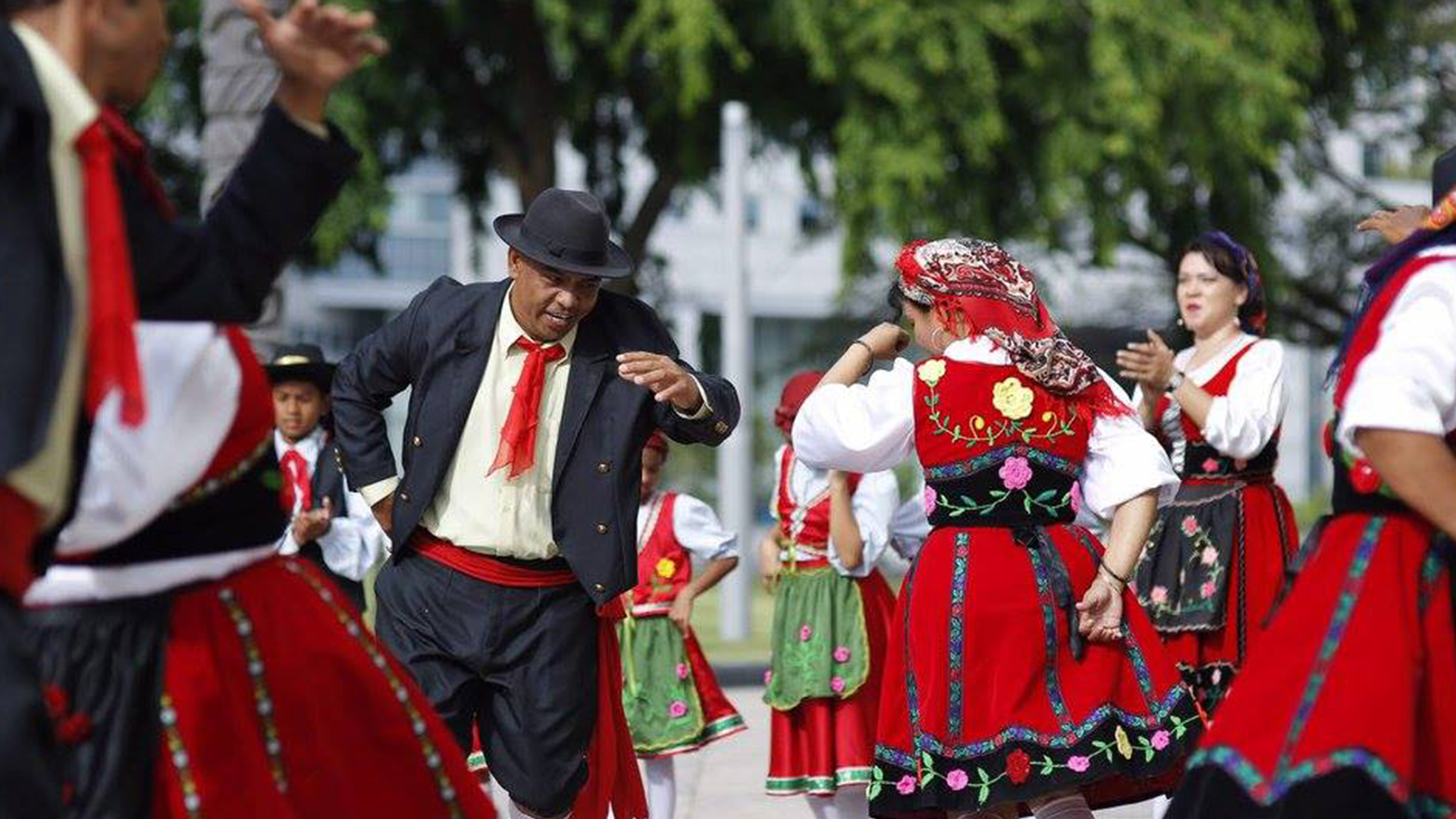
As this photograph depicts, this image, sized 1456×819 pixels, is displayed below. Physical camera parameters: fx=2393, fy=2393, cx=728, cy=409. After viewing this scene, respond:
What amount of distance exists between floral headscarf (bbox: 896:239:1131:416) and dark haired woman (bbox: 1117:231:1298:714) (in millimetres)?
1837

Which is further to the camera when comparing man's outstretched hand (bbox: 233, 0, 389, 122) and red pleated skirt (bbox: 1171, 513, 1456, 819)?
red pleated skirt (bbox: 1171, 513, 1456, 819)

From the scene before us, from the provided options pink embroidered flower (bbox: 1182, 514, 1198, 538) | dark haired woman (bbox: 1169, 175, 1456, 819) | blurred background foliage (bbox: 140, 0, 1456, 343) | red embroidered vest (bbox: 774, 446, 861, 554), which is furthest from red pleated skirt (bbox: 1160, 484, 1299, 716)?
blurred background foliage (bbox: 140, 0, 1456, 343)

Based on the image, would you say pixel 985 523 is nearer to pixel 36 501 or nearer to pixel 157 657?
pixel 157 657

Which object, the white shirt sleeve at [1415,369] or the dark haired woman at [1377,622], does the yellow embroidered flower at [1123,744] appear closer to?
the dark haired woman at [1377,622]

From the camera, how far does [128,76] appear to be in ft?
10.8

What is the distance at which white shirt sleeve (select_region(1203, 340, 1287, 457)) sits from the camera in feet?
24.2

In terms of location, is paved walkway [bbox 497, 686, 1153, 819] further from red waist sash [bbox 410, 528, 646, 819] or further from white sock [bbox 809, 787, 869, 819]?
red waist sash [bbox 410, 528, 646, 819]

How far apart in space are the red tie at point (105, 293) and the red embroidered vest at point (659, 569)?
17.4 ft

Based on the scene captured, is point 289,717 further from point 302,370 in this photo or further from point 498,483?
point 302,370

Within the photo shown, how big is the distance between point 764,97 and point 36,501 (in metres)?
14.7

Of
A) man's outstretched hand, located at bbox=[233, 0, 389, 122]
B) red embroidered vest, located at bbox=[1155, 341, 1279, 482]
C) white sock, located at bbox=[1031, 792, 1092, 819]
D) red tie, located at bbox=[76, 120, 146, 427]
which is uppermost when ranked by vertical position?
man's outstretched hand, located at bbox=[233, 0, 389, 122]

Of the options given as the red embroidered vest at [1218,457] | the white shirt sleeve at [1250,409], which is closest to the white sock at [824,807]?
the red embroidered vest at [1218,457]

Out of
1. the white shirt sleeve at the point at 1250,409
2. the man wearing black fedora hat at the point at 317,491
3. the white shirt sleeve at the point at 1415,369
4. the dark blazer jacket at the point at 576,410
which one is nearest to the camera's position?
the white shirt sleeve at the point at 1415,369

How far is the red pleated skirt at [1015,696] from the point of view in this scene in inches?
217
